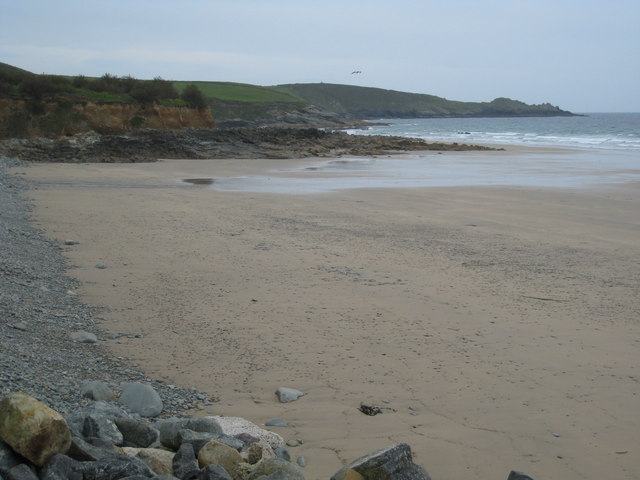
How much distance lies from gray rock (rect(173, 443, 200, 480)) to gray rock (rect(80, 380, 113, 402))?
1157 millimetres

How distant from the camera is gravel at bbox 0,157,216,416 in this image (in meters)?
4.47

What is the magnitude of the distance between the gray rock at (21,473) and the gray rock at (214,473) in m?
0.76

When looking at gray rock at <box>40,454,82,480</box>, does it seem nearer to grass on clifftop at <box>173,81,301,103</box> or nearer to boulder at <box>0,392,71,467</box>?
boulder at <box>0,392,71,467</box>

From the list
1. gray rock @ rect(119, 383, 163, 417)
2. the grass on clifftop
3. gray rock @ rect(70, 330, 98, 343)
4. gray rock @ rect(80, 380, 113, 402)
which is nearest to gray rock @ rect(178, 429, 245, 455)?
gray rock @ rect(119, 383, 163, 417)

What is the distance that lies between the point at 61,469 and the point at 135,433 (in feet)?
2.12

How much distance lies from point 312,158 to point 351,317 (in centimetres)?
2658

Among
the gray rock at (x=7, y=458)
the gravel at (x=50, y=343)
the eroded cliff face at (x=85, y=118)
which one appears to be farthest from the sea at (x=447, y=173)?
the gray rock at (x=7, y=458)

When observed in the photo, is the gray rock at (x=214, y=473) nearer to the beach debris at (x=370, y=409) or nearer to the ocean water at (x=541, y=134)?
the beach debris at (x=370, y=409)

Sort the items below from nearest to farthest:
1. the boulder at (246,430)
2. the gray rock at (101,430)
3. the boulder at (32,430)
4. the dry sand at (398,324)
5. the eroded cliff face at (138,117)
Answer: the boulder at (32,430) → the gray rock at (101,430) → the boulder at (246,430) → the dry sand at (398,324) → the eroded cliff face at (138,117)

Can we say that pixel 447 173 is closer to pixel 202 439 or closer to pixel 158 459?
pixel 202 439

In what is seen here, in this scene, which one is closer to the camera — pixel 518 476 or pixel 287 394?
pixel 518 476

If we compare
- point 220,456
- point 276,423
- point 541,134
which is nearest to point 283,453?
point 220,456

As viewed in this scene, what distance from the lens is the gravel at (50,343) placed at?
4.47 metres

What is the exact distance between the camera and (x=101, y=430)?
3615 mm
